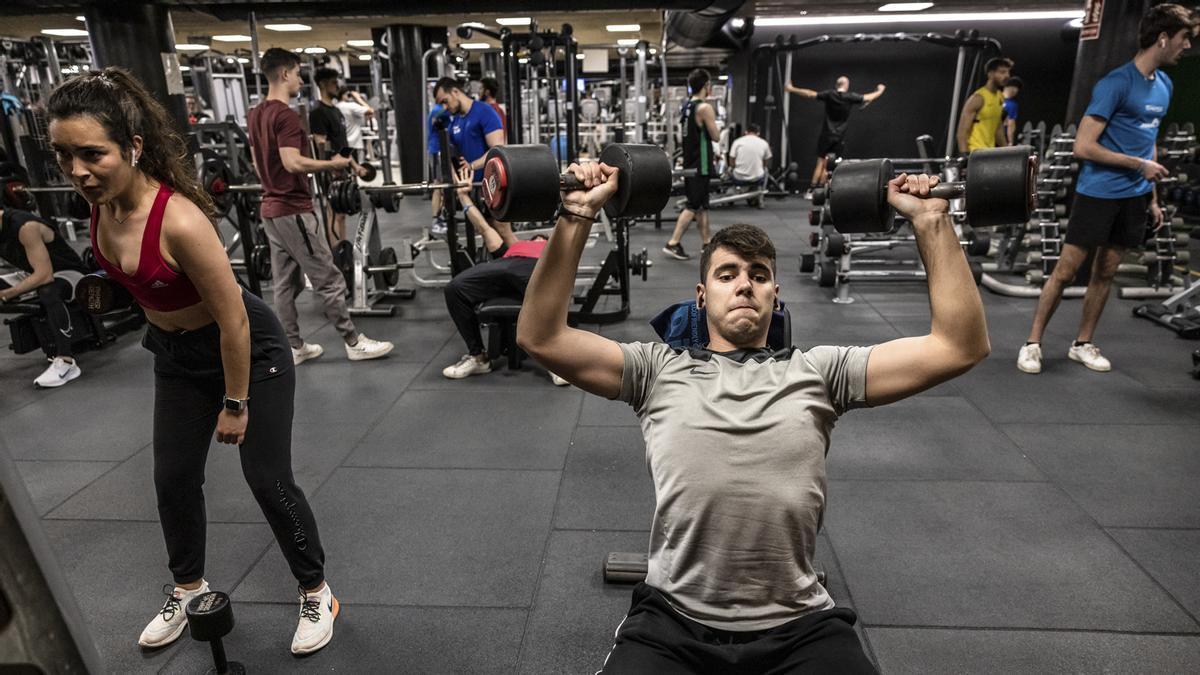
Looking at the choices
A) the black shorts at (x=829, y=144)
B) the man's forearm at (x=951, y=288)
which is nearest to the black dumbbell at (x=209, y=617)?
the man's forearm at (x=951, y=288)

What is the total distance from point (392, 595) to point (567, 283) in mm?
1079

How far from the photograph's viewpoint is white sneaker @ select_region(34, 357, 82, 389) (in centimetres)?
334

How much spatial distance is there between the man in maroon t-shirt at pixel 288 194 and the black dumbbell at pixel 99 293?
194 centimetres

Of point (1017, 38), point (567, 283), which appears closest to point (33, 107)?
point (567, 283)

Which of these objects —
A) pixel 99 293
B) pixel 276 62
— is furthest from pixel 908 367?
pixel 276 62

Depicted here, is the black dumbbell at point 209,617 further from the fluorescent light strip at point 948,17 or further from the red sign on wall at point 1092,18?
the fluorescent light strip at point 948,17

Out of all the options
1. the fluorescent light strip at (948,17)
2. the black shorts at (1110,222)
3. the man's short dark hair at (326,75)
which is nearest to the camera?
the black shorts at (1110,222)

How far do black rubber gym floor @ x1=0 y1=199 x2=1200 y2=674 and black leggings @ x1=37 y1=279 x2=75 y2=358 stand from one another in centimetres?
21

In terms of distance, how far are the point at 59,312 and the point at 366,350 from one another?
1409 mm

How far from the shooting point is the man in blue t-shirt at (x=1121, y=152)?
2707 millimetres

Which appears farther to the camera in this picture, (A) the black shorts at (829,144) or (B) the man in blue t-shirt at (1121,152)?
(A) the black shorts at (829,144)

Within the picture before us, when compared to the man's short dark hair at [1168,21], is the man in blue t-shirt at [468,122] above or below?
below

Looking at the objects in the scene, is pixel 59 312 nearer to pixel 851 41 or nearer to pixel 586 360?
pixel 586 360

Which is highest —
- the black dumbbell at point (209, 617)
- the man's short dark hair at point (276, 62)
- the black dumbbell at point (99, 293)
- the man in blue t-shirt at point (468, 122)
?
the man's short dark hair at point (276, 62)
